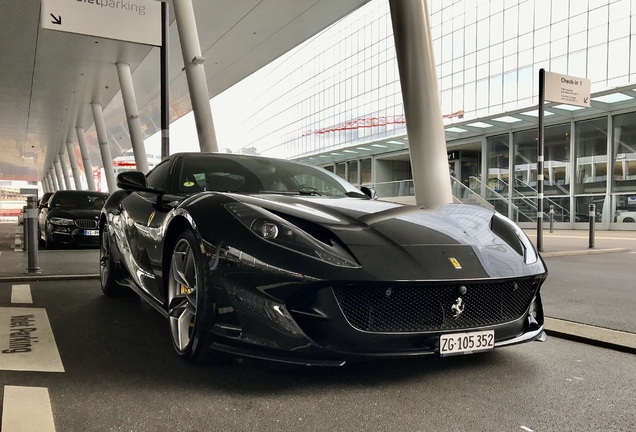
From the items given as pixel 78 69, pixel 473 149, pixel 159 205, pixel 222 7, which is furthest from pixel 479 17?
pixel 159 205

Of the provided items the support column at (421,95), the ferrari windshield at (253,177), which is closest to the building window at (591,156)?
the support column at (421,95)

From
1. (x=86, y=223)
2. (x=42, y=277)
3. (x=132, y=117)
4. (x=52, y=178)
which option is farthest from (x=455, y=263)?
(x=52, y=178)

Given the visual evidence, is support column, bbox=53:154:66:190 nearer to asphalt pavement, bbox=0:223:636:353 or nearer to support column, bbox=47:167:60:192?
support column, bbox=47:167:60:192

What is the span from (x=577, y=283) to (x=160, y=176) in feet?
17.1

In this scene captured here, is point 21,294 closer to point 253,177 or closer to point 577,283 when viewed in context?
point 253,177

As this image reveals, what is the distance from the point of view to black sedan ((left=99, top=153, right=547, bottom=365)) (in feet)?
7.91

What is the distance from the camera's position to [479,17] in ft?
106

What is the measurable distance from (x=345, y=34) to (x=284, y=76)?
12789mm

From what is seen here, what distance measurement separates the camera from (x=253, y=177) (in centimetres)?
393

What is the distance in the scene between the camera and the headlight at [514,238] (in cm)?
298

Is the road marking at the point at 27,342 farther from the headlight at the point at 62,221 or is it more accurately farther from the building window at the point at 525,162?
the building window at the point at 525,162

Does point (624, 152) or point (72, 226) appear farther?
point (624, 152)

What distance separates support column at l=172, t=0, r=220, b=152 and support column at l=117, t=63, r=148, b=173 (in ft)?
19.1

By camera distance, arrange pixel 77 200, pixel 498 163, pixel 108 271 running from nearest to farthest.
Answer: pixel 108 271
pixel 77 200
pixel 498 163
